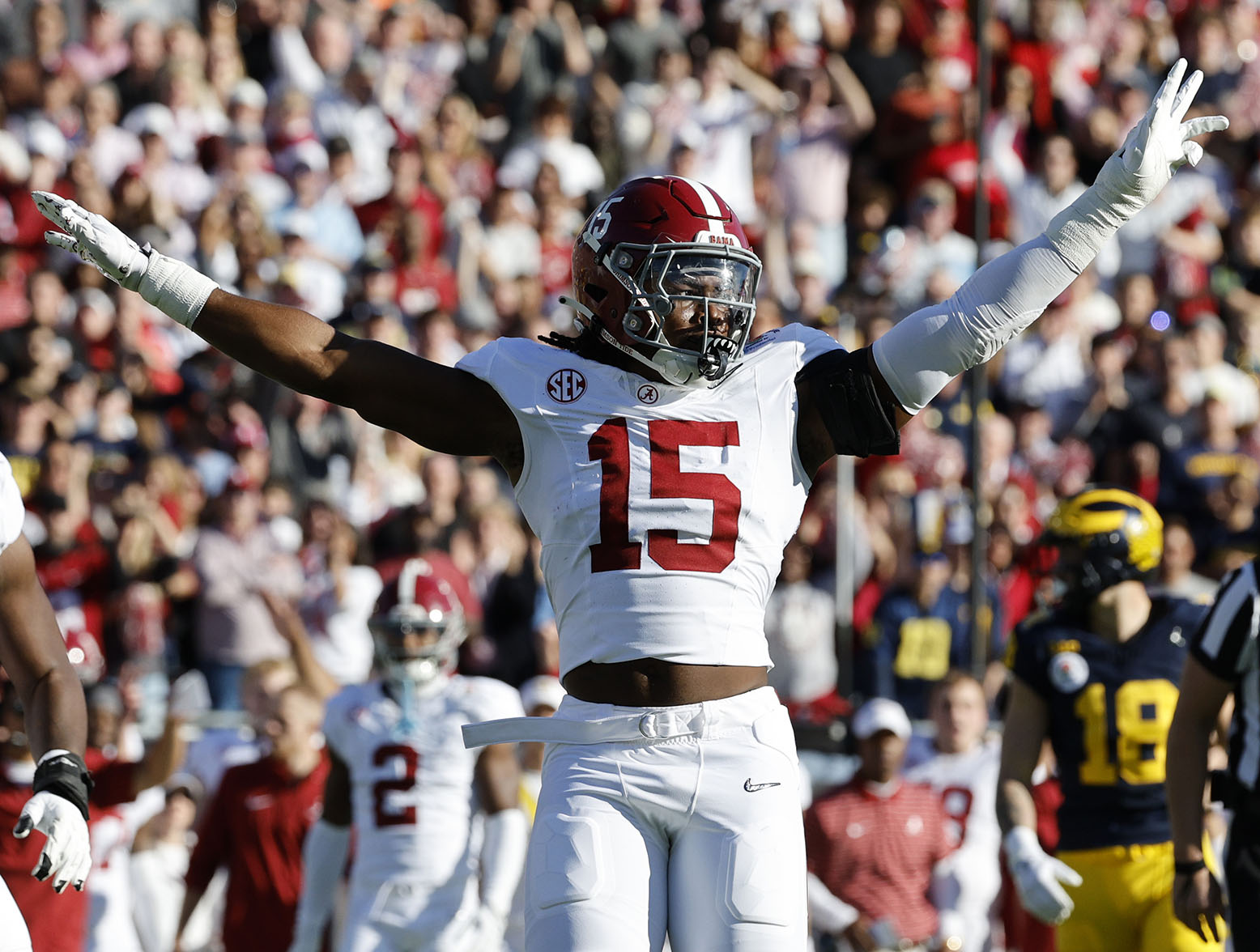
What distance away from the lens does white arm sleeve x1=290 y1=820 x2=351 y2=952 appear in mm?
6324

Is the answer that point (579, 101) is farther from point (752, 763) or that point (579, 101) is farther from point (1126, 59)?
point (752, 763)

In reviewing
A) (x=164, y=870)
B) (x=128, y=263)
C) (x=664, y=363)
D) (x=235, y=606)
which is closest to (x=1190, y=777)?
(x=664, y=363)

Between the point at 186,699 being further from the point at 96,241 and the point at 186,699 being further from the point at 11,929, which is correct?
the point at 11,929

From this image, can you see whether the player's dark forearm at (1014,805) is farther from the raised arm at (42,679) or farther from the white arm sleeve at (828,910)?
the raised arm at (42,679)

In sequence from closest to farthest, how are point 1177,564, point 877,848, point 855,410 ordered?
point 855,410, point 877,848, point 1177,564

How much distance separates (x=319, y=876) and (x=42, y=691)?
8.95 feet

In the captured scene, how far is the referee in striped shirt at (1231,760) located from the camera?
4.64 metres

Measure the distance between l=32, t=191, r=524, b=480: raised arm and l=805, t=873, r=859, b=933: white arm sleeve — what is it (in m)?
3.86

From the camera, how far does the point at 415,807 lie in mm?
6258

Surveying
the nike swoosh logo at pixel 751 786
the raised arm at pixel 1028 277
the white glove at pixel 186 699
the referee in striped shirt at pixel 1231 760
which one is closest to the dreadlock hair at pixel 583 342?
the raised arm at pixel 1028 277

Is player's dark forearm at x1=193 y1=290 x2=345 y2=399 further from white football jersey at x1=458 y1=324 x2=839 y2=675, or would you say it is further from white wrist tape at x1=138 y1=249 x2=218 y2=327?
white football jersey at x1=458 y1=324 x2=839 y2=675

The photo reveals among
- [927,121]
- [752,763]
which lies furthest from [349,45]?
[752,763]

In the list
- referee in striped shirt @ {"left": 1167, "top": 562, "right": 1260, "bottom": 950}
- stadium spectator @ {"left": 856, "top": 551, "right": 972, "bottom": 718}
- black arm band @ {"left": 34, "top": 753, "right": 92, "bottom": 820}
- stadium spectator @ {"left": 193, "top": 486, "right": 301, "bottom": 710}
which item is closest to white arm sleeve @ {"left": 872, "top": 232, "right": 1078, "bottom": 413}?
referee in striped shirt @ {"left": 1167, "top": 562, "right": 1260, "bottom": 950}

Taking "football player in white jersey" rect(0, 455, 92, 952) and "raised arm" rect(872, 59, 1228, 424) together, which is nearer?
"football player in white jersey" rect(0, 455, 92, 952)
